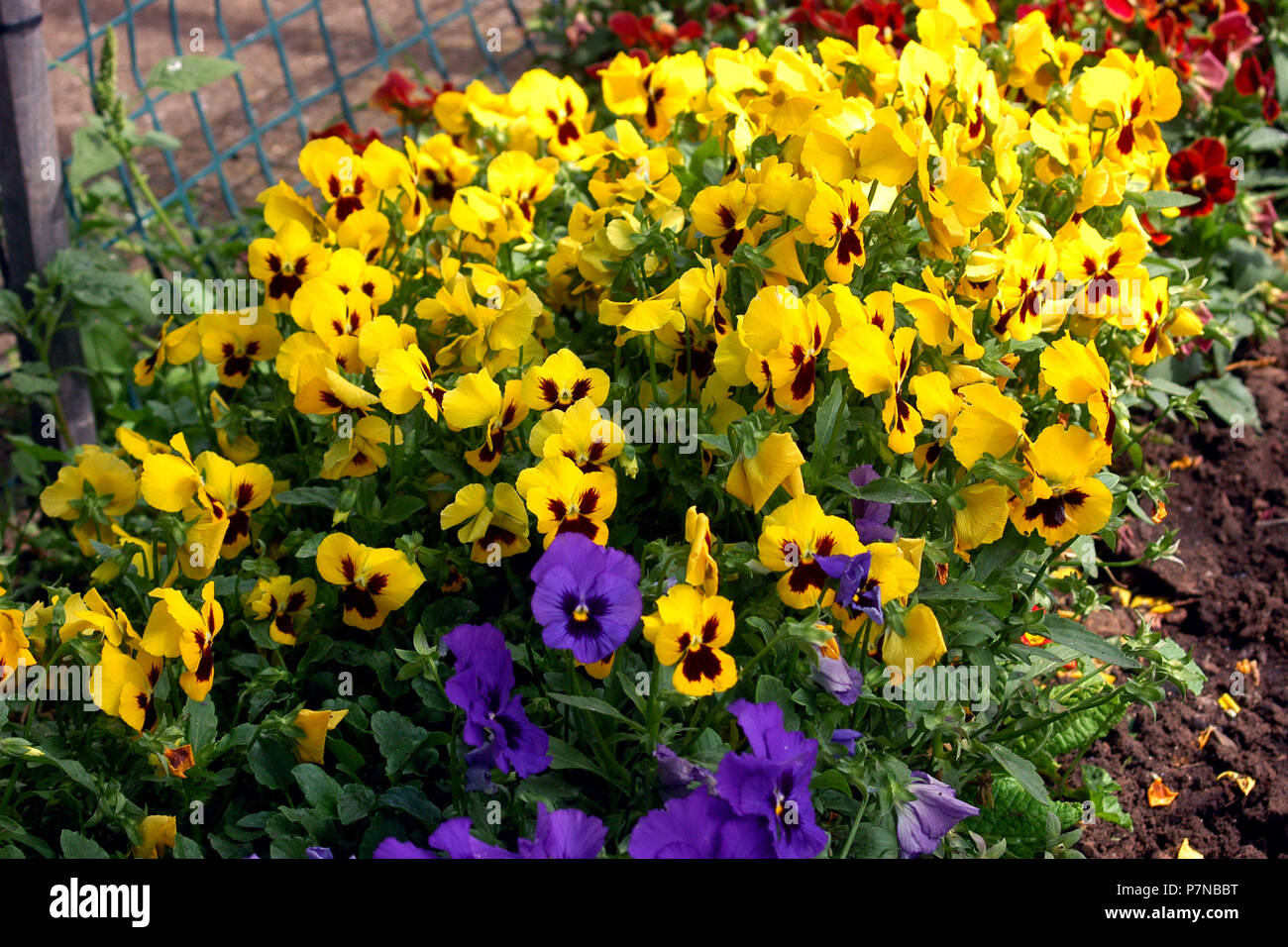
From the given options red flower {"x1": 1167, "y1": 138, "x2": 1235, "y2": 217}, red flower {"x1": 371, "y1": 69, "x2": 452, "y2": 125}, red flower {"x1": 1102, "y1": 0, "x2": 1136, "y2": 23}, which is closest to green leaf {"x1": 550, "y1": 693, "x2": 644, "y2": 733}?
red flower {"x1": 1167, "y1": 138, "x2": 1235, "y2": 217}

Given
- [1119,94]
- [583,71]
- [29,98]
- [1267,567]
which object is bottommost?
[1267,567]

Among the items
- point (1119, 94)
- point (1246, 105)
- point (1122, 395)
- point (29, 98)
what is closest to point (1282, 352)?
point (1246, 105)

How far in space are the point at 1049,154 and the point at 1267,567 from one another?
1.01 m

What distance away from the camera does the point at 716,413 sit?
1627mm

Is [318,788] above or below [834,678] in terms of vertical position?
below

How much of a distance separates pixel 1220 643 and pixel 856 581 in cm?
131

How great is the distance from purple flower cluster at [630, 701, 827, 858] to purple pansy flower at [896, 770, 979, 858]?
211 mm

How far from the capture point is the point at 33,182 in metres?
2.58

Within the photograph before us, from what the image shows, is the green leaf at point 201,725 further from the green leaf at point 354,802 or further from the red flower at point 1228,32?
the red flower at point 1228,32

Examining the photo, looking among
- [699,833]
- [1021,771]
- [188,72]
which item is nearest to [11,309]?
[188,72]

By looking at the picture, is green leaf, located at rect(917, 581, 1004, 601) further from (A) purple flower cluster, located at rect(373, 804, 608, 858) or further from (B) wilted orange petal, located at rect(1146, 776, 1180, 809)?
(B) wilted orange petal, located at rect(1146, 776, 1180, 809)

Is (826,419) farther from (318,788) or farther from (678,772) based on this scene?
(318,788)

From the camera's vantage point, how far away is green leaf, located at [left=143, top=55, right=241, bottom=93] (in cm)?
268
